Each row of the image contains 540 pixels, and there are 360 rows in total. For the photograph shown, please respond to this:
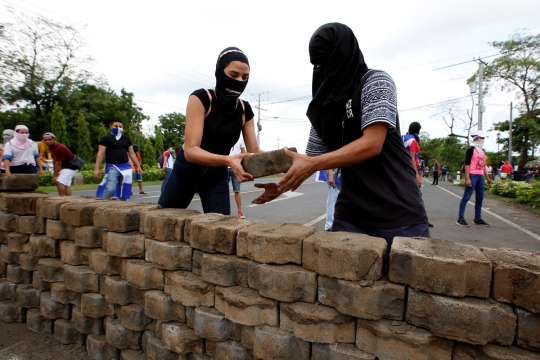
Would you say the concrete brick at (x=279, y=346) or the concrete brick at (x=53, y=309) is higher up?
the concrete brick at (x=279, y=346)

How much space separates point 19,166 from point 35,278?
489 cm

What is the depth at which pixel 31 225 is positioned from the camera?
304 centimetres

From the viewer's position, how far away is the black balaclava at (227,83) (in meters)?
2.35

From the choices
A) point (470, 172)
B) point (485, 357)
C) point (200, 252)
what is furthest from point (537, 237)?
point (200, 252)

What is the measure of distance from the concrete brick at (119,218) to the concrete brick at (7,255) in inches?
58.3

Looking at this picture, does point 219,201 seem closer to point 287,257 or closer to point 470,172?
point 287,257

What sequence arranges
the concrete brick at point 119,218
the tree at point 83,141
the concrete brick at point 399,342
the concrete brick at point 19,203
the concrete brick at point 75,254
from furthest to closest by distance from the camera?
1. the tree at point 83,141
2. the concrete brick at point 19,203
3. the concrete brick at point 75,254
4. the concrete brick at point 119,218
5. the concrete brick at point 399,342

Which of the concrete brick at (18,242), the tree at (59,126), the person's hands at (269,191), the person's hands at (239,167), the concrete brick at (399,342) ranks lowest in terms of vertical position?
the concrete brick at (18,242)

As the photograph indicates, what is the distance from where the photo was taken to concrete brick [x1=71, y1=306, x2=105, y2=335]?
Answer: 2537 mm

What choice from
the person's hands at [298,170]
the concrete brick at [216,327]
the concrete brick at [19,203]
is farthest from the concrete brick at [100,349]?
the person's hands at [298,170]

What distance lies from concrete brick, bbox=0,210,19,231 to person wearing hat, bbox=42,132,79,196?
326 cm

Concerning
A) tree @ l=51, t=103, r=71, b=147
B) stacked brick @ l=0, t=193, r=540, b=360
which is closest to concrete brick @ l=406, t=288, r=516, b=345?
stacked brick @ l=0, t=193, r=540, b=360

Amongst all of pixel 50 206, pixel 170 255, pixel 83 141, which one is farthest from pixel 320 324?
pixel 83 141

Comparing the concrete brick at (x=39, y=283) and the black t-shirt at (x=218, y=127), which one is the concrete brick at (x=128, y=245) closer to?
the black t-shirt at (x=218, y=127)
